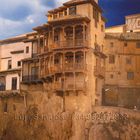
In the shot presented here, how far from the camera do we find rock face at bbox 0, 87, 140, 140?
61.2 meters

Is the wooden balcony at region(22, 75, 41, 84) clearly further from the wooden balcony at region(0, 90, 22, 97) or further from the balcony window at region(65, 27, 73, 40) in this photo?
the balcony window at region(65, 27, 73, 40)

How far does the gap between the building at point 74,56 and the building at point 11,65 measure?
13.4ft

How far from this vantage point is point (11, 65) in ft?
262

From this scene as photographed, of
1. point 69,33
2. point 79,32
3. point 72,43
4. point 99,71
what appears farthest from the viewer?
point 99,71

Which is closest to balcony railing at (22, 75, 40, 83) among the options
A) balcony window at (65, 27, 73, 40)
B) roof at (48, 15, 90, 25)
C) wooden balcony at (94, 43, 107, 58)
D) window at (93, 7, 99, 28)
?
balcony window at (65, 27, 73, 40)

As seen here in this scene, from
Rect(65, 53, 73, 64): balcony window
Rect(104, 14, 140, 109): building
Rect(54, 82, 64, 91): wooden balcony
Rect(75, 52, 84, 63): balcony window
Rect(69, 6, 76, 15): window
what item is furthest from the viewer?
Rect(104, 14, 140, 109): building

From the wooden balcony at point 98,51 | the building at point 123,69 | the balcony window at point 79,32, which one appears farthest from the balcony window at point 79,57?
the building at point 123,69

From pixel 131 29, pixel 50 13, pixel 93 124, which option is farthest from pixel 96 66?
pixel 131 29

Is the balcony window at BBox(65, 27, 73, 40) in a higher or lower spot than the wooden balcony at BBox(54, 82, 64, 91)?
higher

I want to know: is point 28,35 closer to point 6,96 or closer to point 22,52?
point 22,52

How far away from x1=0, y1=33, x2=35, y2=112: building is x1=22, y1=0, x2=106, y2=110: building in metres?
4.09

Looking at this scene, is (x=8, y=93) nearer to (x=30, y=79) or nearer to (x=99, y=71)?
(x=30, y=79)

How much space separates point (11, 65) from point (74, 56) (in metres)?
19.2

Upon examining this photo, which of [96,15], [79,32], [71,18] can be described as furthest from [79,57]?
[96,15]
